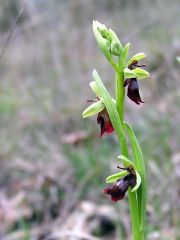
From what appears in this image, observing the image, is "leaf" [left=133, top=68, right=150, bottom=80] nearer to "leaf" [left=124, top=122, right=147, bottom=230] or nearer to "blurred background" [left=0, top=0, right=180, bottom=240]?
"leaf" [left=124, top=122, right=147, bottom=230]

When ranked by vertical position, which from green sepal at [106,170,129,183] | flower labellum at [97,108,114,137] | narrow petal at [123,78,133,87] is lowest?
green sepal at [106,170,129,183]

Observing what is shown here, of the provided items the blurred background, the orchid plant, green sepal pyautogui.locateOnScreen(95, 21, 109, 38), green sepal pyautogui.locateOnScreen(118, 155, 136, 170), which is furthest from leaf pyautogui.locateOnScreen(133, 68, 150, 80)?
the blurred background

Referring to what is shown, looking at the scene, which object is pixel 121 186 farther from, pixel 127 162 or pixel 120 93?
pixel 120 93

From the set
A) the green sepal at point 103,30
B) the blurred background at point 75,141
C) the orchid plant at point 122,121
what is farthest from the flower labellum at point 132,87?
the blurred background at point 75,141

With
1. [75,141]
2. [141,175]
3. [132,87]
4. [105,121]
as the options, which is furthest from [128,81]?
[75,141]

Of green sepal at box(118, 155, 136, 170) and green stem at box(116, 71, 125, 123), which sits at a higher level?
green stem at box(116, 71, 125, 123)

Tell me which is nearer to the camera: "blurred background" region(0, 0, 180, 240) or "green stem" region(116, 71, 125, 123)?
"green stem" region(116, 71, 125, 123)

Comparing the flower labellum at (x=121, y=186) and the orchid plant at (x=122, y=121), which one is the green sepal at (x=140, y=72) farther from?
the flower labellum at (x=121, y=186)
